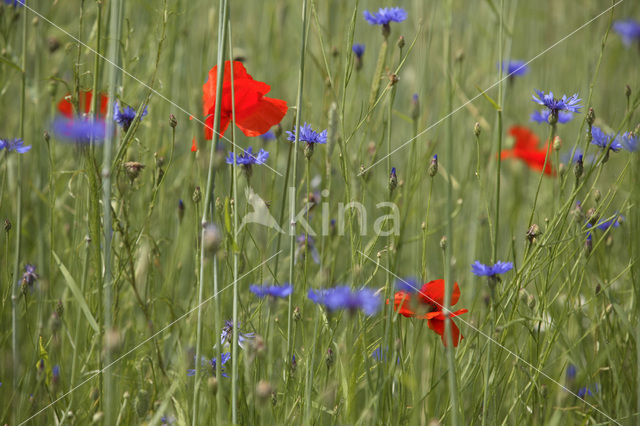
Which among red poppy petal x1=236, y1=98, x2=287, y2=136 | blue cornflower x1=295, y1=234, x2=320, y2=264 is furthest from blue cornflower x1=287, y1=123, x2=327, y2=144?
blue cornflower x1=295, y1=234, x2=320, y2=264

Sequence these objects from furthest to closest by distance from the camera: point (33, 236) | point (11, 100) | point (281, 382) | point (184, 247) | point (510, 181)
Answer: point (510, 181)
point (11, 100)
point (33, 236)
point (184, 247)
point (281, 382)

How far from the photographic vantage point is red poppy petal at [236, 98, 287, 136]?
804 millimetres

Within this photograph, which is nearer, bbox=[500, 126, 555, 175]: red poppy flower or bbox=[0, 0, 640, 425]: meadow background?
bbox=[0, 0, 640, 425]: meadow background

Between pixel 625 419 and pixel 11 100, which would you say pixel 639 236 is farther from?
pixel 11 100

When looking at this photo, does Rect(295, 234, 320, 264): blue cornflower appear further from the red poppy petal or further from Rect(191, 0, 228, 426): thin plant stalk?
Rect(191, 0, 228, 426): thin plant stalk

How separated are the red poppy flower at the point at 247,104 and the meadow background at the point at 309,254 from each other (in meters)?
0.05

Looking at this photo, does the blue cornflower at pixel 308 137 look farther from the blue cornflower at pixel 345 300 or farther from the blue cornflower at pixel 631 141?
the blue cornflower at pixel 631 141

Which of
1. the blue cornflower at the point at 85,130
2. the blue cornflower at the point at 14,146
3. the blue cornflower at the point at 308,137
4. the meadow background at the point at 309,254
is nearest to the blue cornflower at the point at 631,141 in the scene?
the meadow background at the point at 309,254

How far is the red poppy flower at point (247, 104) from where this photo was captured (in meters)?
0.77

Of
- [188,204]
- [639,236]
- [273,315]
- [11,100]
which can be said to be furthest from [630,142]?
[11,100]

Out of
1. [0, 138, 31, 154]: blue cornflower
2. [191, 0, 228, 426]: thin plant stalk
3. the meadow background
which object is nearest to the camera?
[191, 0, 228, 426]: thin plant stalk

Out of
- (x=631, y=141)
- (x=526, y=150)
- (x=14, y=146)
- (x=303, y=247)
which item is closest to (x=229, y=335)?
(x=303, y=247)

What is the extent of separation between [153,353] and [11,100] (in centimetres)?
107

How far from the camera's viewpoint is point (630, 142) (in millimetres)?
822
